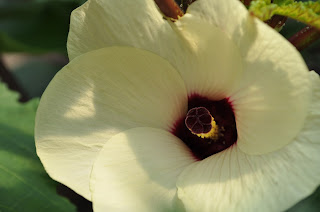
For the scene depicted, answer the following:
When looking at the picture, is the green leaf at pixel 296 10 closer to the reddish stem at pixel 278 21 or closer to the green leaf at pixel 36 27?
the reddish stem at pixel 278 21

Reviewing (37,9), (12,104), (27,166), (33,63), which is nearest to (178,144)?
(27,166)

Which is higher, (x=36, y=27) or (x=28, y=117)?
(x=28, y=117)

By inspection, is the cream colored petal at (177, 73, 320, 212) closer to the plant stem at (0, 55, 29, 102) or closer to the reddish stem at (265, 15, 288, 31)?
the reddish stem at (265, 15, 288, 31)

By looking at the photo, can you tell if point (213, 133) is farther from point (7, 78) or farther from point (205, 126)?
point (7, 78)

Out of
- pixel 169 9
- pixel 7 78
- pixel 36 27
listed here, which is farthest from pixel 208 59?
pixel 36 27

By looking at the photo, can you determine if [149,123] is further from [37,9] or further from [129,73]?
[37,9]

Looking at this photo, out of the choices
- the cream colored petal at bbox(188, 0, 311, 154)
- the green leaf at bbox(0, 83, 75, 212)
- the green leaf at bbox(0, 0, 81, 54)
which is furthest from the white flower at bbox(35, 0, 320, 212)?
A: the green leaf at bbox(0, 0, 81, 54)
